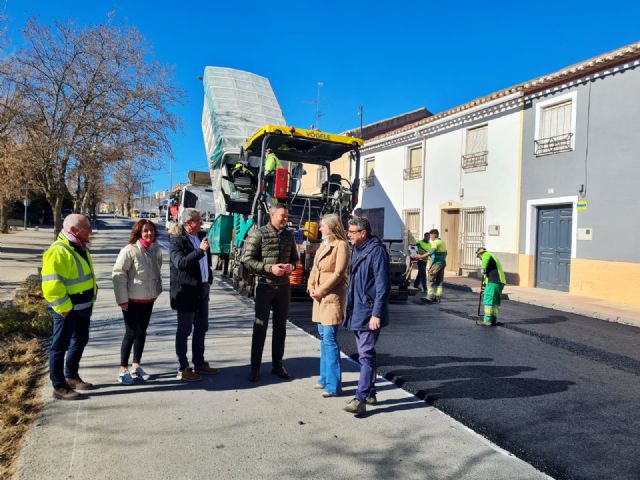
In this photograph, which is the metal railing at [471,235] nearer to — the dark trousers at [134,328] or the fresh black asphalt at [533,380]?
the fresh black asphalt at [533,380]

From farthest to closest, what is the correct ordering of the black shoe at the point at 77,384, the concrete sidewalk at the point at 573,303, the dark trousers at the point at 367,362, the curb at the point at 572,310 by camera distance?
the concrete sidewalk at the point at 573,303 → the curb at the point at 572,310 → the black shoe at the point at 77,384 → the dark trousers at the point at 367,362

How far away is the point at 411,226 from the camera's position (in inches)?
770

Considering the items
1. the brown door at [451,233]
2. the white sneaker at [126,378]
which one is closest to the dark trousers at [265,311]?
the white sneaker at [126,378]

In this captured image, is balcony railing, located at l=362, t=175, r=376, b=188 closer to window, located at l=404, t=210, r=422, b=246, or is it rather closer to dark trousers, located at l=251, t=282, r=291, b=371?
window, located at l=404, t=210, r=422, b=246

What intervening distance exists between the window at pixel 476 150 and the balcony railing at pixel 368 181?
238 inches

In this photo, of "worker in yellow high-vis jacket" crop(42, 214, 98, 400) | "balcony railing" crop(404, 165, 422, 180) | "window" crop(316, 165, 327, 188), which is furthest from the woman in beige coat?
"balcony railing" crop(404, 165, 422, 180)

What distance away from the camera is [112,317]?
748 centimetres

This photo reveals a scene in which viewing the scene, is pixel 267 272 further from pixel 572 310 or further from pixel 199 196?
pixel 199 196

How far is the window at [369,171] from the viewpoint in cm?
2200

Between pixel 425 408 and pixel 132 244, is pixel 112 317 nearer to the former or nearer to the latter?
pixel 132 244

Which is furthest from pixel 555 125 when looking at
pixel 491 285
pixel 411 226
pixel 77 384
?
pixel 77 384

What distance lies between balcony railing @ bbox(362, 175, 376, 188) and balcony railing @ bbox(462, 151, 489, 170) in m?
6.01

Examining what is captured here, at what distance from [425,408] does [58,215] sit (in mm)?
12925

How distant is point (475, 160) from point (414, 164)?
3746 millimetres
